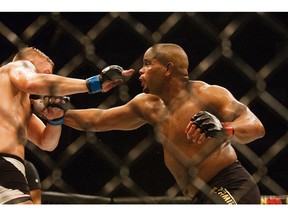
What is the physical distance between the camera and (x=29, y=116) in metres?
1.88

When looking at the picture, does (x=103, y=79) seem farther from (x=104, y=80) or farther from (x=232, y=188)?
(x=232, y=188)

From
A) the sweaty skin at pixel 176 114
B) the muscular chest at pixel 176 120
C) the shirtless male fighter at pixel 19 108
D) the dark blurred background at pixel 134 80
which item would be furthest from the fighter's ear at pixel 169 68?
the dark blurred background at pixel 134 80

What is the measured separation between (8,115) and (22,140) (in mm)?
131

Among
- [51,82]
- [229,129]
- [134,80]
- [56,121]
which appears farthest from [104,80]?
[134,80]

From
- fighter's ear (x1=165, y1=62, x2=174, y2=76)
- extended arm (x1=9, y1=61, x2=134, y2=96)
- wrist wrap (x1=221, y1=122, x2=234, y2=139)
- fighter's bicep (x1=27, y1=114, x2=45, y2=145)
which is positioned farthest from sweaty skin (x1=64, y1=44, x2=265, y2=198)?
extended arm (x1=9, y1=61, x2=134, y2=96)

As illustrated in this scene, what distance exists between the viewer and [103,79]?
1610mm

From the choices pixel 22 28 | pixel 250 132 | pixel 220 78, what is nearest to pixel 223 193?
pixel 250 132

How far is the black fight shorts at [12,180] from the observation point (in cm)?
164

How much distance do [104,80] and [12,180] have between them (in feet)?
1.47

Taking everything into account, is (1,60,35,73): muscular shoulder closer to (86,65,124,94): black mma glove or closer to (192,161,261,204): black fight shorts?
(86,65,124,94): black mma glove

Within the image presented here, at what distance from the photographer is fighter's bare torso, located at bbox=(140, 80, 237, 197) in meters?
1.86

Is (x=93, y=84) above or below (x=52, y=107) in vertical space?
above

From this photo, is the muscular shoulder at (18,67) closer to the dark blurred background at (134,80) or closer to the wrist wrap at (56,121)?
the wrist wrap at (56,121)

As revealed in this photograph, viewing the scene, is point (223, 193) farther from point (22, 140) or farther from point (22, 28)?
point (22, 28)
